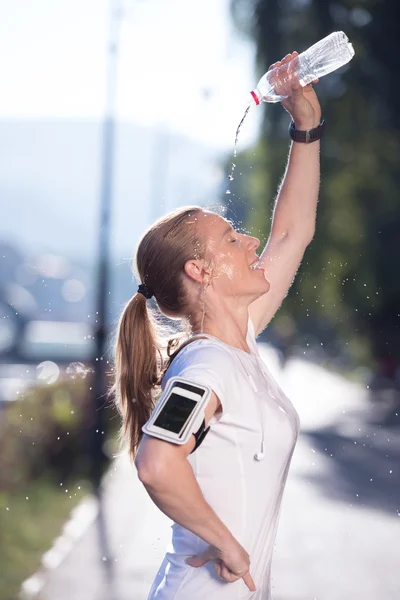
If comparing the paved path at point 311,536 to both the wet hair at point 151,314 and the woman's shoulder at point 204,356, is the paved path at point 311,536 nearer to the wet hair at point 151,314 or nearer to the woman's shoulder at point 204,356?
the wet hair at point 151,314

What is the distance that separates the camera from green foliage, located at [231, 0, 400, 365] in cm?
1576

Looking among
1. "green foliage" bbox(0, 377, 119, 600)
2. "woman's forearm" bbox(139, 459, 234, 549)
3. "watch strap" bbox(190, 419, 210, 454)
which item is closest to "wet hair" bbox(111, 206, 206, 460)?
"watch strap" bbox(190, 419, 210, 454)

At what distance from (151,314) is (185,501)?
624 mm

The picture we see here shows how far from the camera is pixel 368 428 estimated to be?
58.1ft

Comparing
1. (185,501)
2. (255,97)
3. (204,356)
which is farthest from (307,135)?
(185,501)

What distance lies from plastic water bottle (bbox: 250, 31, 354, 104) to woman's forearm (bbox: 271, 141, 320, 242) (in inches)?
6.6

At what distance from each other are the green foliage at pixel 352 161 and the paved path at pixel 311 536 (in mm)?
4828

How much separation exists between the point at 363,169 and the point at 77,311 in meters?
63.7

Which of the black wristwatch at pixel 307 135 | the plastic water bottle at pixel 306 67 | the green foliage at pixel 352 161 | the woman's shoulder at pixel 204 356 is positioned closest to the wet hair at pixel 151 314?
the woman's shoulder at pixel 204 356

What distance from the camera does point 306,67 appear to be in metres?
3.01

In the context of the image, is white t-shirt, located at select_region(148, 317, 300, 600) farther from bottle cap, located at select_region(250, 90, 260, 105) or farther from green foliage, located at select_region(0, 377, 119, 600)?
green foliage, located at select_region(0, 377, 119, 600)

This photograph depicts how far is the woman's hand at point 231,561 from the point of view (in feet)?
7.45

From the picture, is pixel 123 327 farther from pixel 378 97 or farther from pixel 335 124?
pixel 335 124

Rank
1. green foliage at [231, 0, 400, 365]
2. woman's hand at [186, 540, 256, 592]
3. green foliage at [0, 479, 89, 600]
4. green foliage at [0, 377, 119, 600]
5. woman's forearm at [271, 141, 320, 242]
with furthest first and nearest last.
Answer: green foliage at [231, 0, 400, 365] < green foliage at [0, 377, 119, 600] < green foliage at [0, 479, 89, 600] < woman's forearm at [271, 141, 320, 242] < woman's hand at [186, 540, 256, 592]
